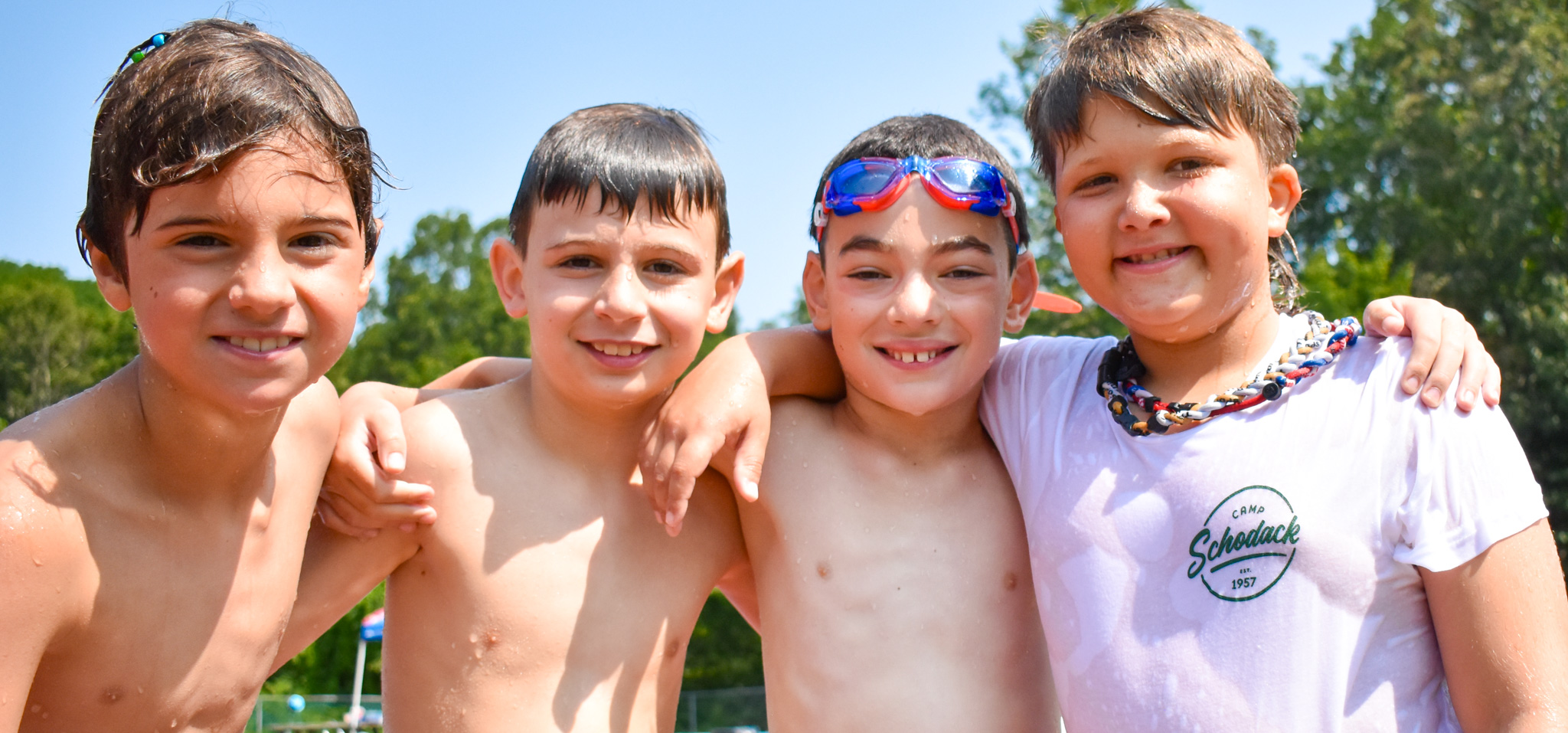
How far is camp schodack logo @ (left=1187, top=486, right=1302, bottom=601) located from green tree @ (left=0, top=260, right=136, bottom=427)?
141 ft

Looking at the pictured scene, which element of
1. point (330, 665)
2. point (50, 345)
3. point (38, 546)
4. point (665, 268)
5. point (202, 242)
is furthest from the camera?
point (50, 345)

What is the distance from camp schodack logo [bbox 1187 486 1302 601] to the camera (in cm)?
254

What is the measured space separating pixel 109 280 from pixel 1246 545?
2.72 meters

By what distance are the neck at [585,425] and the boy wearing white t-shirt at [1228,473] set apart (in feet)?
0.71

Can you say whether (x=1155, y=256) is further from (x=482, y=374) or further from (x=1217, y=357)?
(x=482, y=374)

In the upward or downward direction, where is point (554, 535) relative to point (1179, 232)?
downward

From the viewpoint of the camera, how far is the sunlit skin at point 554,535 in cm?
301

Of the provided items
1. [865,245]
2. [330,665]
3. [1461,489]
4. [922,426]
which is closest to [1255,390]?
[1461,489]

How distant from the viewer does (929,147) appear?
3.47 meters

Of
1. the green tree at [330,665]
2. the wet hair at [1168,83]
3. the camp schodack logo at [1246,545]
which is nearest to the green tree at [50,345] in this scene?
the green tree at [330,665]

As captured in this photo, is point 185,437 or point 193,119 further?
point 185,437

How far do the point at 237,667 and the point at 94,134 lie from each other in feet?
4.24

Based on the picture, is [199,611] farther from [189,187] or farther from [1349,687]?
[1349,687]

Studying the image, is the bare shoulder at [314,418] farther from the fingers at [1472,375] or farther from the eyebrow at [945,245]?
the fingers at [1472,375]
